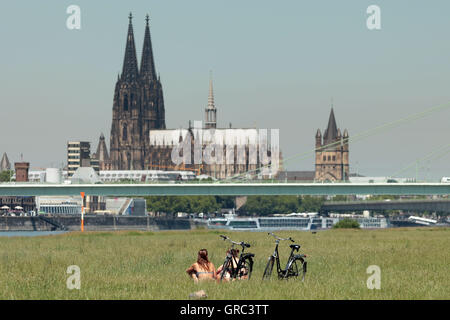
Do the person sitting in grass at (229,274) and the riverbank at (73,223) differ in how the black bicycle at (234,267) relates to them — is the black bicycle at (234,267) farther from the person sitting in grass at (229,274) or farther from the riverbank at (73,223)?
the riverbank at (73,223)

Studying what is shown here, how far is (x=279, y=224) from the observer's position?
191 metres

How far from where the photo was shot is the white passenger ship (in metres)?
183

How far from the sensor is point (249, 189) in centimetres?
10469

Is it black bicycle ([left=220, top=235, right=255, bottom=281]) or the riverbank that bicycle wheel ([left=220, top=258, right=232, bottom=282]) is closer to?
black bicycle ([left=220, top=235, right=255, bottom=281])

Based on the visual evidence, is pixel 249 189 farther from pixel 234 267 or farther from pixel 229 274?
pixel 229 274

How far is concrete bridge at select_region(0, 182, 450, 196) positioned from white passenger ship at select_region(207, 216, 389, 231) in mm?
75544

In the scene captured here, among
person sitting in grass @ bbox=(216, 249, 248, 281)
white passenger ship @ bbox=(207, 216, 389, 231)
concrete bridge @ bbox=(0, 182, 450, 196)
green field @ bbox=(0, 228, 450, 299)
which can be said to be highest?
concrete bridge @ bbox=(0, 182, 450, 196)

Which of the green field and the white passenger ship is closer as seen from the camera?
the green field

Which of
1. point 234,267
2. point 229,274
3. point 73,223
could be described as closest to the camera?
point 229,274

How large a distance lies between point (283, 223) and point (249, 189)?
3395 inches

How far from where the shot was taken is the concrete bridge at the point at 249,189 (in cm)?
10388

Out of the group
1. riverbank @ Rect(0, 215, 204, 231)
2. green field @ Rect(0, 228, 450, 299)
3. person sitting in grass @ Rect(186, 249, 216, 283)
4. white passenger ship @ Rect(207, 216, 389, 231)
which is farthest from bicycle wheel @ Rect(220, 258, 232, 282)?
white passenger ship @ Rect(207, 216, 389, 231)

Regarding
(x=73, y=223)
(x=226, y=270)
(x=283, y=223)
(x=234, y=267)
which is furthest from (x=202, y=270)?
(x=283, y=223)
